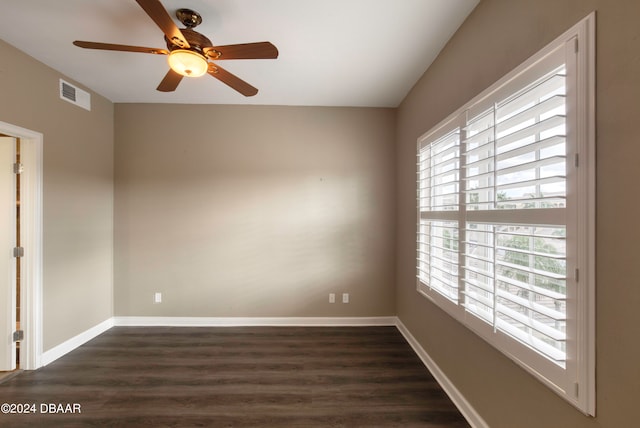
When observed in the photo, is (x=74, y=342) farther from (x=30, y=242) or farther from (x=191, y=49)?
(x=191, y=49)

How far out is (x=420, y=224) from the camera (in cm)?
271

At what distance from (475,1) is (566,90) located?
104 cm

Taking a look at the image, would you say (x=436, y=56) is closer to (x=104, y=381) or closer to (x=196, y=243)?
(x=196, y=243)

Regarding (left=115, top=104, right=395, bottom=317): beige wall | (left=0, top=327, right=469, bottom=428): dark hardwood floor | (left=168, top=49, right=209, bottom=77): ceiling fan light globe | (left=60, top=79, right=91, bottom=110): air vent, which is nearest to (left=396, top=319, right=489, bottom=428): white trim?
(left=0, top=327, right=469, bottom=428): dark hardwood floor

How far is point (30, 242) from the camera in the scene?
244 cm

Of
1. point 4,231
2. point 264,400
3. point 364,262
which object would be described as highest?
point 4,231

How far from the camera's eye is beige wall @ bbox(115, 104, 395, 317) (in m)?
3.40

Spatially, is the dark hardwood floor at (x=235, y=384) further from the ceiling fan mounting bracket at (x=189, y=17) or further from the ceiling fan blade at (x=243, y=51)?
the ceiling fan mounting bracket at (x=189, y=17)

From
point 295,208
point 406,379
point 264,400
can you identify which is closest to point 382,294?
point 406,379

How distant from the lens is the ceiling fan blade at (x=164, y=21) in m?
1.38

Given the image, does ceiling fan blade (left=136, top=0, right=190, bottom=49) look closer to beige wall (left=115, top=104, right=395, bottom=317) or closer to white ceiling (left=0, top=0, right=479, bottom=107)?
white ceiling (left=0, top=0, right=479, bottom=107)

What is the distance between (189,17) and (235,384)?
2.79 m

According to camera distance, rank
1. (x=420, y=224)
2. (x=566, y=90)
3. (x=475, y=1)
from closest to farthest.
→ (x=566, y=90), (x=475, y=1), (x=420, y=224)

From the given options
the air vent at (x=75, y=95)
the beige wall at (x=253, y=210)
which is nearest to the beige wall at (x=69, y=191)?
the air vent at (x=75, y=95)
